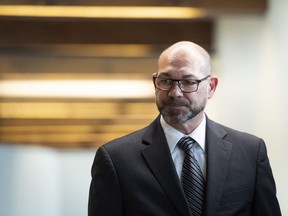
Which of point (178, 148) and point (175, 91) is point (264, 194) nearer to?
point (178, 148)

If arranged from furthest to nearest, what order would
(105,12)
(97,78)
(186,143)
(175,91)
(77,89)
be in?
(77,89) < (97,78) < (105,12) < (186,143) < (175,91)

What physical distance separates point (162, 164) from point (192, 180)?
10cm

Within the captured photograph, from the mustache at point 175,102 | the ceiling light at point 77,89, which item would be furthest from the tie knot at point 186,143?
the ceiling light at point 77,89

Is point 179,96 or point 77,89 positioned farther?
point 77,89

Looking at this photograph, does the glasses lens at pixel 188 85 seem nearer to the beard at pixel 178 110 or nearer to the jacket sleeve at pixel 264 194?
the beard at pixel 178 110

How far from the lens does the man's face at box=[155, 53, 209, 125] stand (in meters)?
2.00

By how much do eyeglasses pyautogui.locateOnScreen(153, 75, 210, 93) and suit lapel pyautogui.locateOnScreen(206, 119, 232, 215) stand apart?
0.64 ft

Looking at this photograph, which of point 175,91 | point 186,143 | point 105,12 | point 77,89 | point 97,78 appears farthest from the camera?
point 77,89

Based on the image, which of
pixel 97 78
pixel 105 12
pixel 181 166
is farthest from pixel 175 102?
pixel 97 78

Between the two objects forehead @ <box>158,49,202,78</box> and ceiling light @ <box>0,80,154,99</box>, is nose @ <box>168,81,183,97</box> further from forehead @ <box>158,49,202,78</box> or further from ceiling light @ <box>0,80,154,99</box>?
ceiling light @ <box>0,80,154,99</box>

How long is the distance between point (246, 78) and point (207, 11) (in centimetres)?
66

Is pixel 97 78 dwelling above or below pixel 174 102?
below

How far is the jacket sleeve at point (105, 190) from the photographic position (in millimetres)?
2043

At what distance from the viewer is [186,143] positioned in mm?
2086
